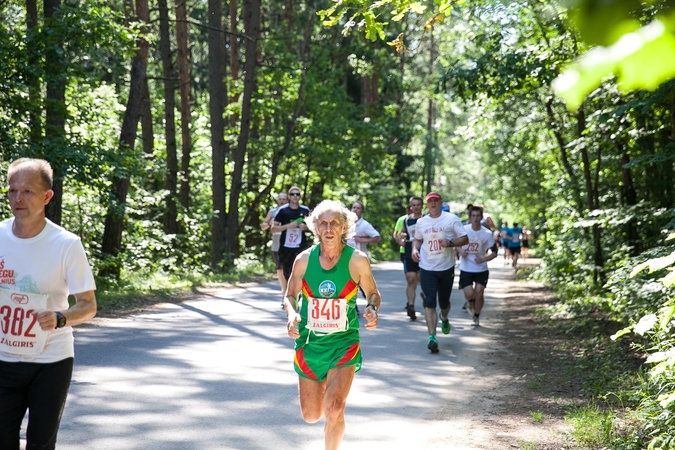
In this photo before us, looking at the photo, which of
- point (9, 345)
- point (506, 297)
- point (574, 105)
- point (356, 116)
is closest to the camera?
point (574, 105)

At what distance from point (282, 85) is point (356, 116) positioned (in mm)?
7742

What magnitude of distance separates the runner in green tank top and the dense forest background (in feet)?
6.01

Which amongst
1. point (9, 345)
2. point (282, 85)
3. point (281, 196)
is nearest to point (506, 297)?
point (281, 196)

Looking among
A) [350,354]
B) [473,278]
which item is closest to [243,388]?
[350,354]

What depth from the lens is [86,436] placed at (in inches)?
250

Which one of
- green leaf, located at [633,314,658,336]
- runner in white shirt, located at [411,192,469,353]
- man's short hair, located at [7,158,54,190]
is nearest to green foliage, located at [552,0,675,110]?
man's short hair, located at [7,158,54,190]

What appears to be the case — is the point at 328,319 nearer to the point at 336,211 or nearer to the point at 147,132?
the point at 336,211

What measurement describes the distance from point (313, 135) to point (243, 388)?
23.9 meters

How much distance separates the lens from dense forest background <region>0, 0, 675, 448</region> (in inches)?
367

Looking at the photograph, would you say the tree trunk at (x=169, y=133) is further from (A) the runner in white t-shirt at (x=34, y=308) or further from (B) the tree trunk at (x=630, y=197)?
(A) the runner in white t-shirt at (x=34, y=308)

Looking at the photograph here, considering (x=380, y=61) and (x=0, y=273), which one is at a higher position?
(x=380, y=61)

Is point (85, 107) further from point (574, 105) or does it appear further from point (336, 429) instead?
point (574, 105)

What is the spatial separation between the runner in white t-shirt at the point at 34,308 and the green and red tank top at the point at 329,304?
1.76m

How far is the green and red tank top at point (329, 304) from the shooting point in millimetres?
5516
